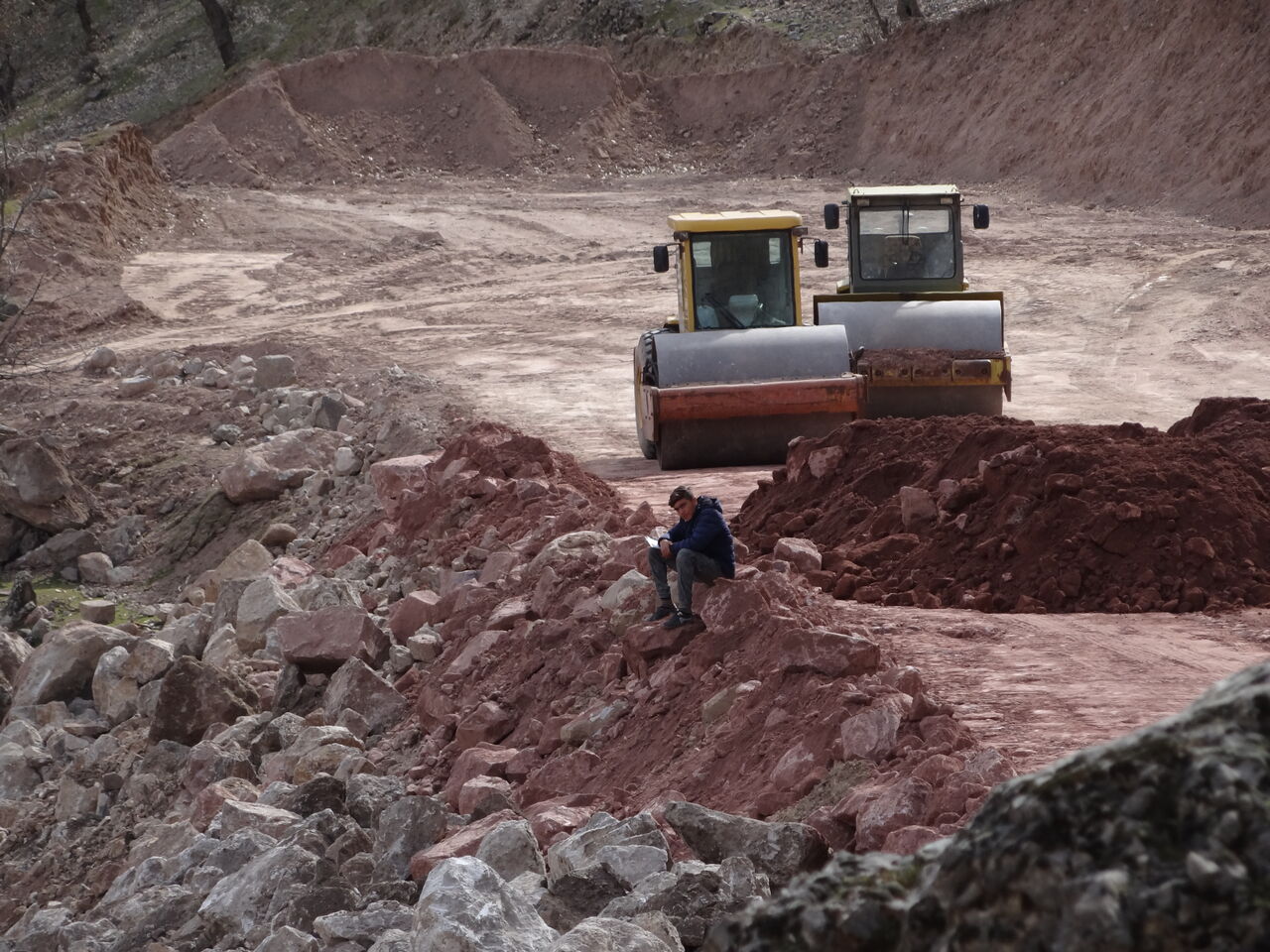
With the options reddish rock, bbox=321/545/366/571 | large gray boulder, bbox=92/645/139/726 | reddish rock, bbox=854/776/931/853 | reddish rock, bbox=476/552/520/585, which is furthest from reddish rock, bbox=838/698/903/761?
reddish rock, bbox=321/545/366/571

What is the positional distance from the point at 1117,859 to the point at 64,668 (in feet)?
36.2

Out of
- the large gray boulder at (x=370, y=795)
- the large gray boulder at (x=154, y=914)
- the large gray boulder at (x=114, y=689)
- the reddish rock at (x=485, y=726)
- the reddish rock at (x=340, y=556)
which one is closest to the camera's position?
the large gray boulder at (x=154, y=914)

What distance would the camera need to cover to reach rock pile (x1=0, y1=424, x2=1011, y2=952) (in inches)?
215

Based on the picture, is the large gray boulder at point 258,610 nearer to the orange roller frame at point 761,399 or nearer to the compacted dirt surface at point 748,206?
the compacted dirt surface at point 748,206

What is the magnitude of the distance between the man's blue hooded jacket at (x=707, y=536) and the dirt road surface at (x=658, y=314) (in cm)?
88

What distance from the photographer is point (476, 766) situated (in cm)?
790

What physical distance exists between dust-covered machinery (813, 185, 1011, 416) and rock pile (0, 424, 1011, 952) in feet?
10.8

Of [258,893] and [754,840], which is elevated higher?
[754,840]

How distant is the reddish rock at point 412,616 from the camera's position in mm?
10859

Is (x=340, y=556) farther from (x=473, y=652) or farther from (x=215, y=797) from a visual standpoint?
(x=215, y=797)

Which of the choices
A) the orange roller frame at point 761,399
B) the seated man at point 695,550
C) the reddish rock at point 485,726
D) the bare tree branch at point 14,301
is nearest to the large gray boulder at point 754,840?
the seated man at point 695,550

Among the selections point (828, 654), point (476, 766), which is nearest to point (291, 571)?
point (476, 766)

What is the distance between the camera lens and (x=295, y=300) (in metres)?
26.1

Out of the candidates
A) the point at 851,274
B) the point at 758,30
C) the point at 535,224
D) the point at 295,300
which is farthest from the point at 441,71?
the point at 851,274
